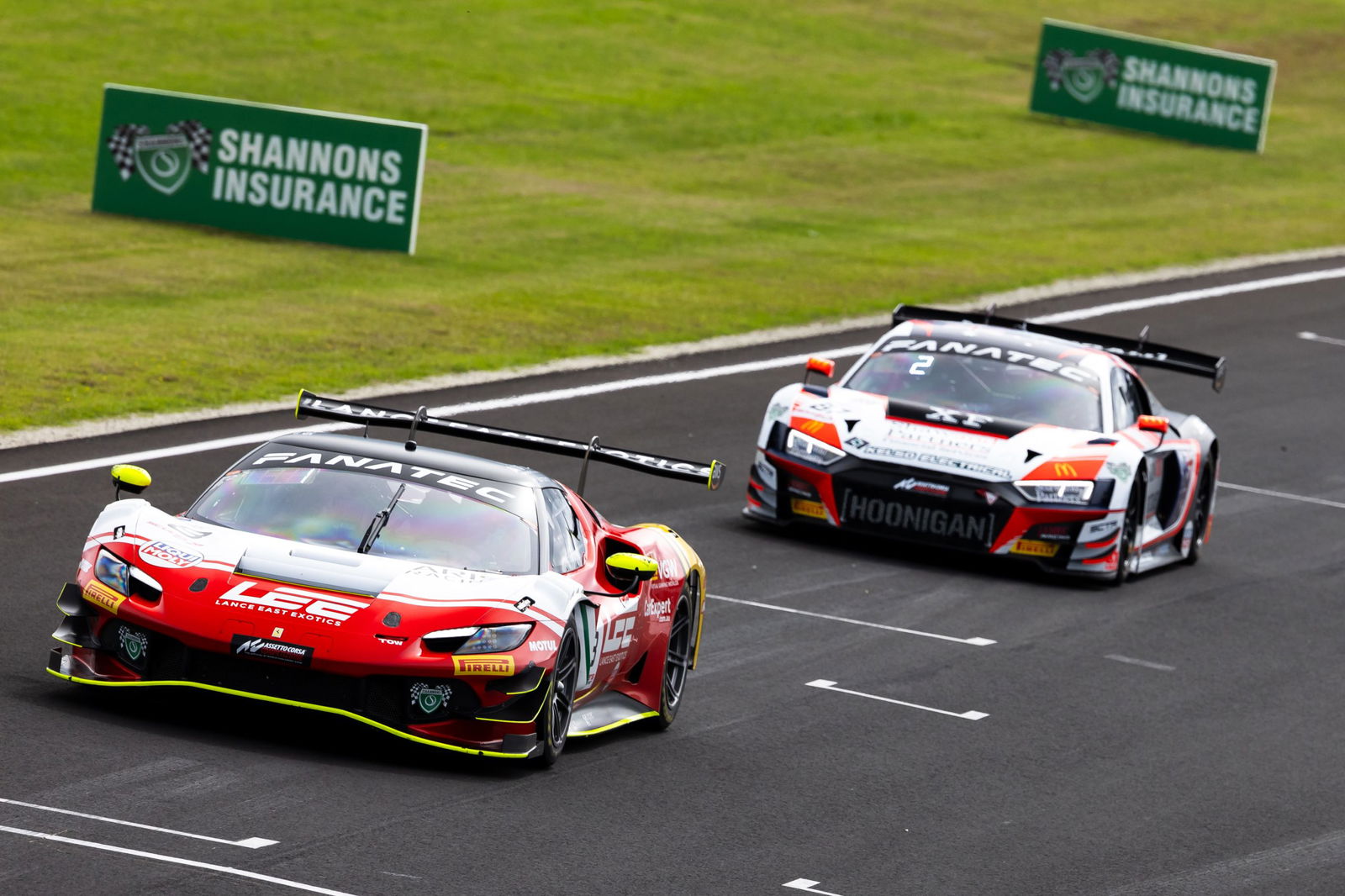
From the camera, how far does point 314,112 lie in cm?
2667

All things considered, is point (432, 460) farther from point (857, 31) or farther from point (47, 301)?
point (857, 31)

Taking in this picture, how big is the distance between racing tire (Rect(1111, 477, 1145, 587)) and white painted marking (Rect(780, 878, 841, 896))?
7.63m

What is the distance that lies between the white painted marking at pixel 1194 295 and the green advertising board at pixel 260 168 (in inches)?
296

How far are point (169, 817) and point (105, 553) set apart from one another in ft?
5.31

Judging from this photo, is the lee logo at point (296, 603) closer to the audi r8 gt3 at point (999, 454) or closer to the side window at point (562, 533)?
the side window at point (562, 533)

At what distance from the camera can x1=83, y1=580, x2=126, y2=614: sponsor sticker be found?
929 cm

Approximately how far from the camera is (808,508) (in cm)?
1581

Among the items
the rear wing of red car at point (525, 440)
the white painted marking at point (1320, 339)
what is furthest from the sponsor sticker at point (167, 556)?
the white painted marking at point (1320, 339)

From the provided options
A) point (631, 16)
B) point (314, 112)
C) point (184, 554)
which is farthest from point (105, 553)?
point (631, 16)

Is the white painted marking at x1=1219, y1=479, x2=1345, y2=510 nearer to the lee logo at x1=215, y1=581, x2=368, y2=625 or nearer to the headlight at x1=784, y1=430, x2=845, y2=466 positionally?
the headlight at x1=784, y1=430, x2=845, y2=466

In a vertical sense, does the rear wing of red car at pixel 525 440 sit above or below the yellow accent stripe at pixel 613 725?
above

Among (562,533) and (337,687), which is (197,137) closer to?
(562,533)

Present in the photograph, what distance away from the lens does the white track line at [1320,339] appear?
27.9m

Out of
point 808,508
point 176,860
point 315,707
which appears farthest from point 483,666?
point 808,508
